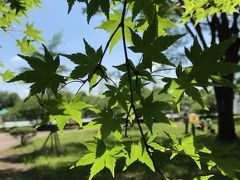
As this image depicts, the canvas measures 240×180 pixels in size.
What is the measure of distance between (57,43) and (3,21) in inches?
585

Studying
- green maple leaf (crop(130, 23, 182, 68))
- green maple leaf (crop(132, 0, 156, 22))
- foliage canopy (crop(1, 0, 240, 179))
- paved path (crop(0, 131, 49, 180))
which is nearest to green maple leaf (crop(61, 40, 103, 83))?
foliage canopy (crop(1, 0, 240, 179))

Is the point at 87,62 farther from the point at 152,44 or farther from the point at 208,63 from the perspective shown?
the point at 208,63

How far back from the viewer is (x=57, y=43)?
1766 centimetres

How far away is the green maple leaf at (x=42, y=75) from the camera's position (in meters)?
1.34

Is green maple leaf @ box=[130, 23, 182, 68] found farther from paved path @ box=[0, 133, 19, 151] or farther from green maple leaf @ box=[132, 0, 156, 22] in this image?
paved path @ box=[0, 133, 19, 151]

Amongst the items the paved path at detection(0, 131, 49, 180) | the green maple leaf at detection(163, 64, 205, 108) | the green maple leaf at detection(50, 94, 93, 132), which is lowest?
the paved path at detection(0, 131, 49, 180)

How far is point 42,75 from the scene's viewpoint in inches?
53.7

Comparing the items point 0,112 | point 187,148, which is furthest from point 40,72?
point 0,112

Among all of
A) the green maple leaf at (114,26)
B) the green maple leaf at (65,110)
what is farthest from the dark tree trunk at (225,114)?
the green maple leaf at (65,110)

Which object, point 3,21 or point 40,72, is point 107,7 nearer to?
point 40,72

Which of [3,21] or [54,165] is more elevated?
[3,21]

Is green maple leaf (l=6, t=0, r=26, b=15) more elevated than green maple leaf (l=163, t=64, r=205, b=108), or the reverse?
green maple leaf (l=6, t=0, r=26, b=15)

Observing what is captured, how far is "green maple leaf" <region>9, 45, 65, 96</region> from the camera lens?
134 cm

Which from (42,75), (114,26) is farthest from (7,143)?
(42,75)
